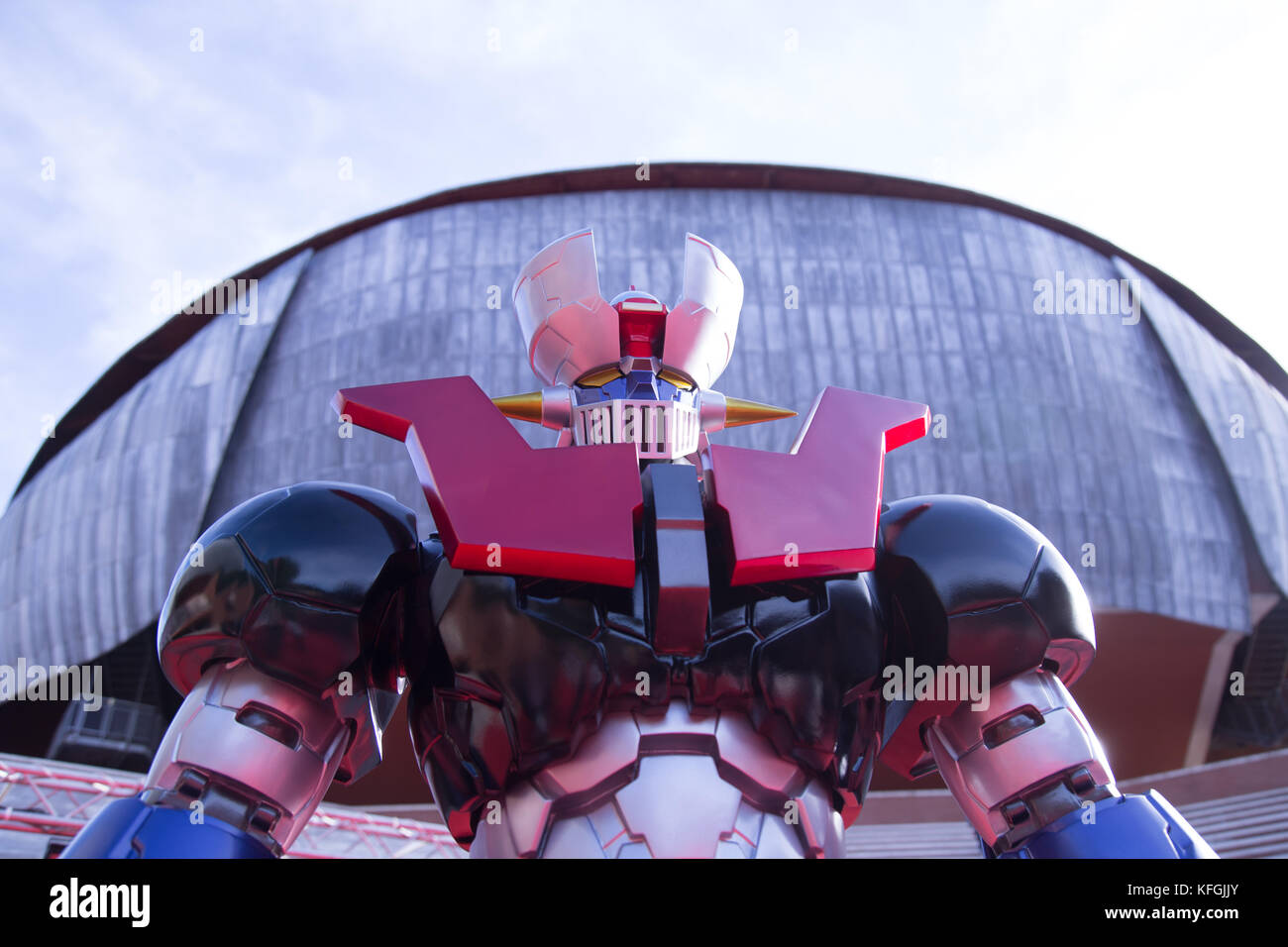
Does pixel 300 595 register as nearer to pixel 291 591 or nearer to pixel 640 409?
pixel 291 591

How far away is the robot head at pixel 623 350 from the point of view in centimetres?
346

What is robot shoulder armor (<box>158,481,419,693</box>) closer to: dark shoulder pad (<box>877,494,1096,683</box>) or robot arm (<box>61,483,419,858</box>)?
robot arm (<box>61,483,419,858</box>)

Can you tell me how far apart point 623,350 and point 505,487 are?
1.07m

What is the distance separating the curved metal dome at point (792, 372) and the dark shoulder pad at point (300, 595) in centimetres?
1470

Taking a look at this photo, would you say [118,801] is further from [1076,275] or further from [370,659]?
[1076,275]

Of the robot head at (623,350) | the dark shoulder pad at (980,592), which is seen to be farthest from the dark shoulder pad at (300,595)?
the dark shoulder pad at (980,592)

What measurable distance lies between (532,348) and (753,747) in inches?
70.9

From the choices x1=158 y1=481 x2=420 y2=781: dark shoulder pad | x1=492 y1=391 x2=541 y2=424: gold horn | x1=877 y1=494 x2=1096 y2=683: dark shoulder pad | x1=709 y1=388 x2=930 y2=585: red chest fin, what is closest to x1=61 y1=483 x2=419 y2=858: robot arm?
x1=158 y1=481 x2=420 y2=781: dark shoulder pad

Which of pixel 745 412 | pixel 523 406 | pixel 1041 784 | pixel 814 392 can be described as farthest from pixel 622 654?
pixel 814 392

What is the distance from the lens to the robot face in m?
3.38

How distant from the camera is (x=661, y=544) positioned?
2.78 metres

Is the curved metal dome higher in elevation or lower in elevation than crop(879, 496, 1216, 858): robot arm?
higher

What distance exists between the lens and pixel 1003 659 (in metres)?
2.96
